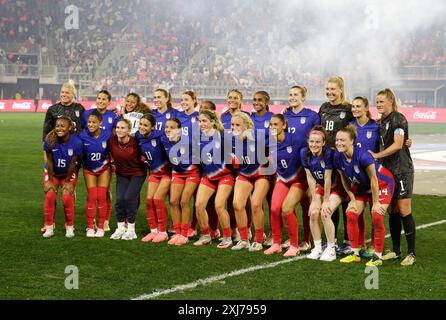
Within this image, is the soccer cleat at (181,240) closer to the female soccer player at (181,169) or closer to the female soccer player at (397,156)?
the female soccer player at (181,169)

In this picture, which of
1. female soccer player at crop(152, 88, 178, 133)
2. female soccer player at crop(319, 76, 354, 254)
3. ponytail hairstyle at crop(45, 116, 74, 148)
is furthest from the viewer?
female soccer player at crop(152, 88, 178, 133)

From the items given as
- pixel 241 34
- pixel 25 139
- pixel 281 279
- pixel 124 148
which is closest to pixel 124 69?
pixel 241 34

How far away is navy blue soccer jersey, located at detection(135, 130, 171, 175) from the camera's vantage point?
355 inches

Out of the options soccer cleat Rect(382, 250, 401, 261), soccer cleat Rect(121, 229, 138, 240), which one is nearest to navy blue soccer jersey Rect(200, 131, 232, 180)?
soccer cleat Rect(121, 229, 138, 240)

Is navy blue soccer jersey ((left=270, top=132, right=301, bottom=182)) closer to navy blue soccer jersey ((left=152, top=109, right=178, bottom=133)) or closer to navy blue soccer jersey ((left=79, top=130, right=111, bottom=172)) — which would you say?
navy blue soccer jersey ((left=152, top=109, right=178, bottom=133))

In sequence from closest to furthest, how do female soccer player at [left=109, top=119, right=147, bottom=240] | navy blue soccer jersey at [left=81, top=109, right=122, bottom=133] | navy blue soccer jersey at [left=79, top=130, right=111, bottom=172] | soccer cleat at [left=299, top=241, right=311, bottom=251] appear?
soccer cleat at [left=299, top=241, right=311, bottom=251] < female soccer player at [left=109, top=119, right=147, bottom=240] < navy blue soccer jersey at [left=79, top=130, right=111, bottom=172] < navy blue soccer jersey at [left=81, top=109, right=122, bottom=133]

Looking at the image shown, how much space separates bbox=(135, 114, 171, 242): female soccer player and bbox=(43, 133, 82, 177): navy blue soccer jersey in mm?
695

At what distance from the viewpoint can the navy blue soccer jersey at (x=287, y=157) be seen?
27.1 feet

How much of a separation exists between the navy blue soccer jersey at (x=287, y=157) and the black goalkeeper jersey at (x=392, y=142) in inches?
35.3

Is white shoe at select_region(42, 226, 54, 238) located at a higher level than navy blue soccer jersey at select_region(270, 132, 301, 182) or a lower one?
lower

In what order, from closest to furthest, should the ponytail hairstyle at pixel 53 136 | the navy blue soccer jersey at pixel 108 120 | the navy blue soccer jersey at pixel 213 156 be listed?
the navy blue soccer jersey at pixel 213 156 → the ponytail hairstyle at pixel 53 136 → the navy blue soccer jersey at pixel 108 120

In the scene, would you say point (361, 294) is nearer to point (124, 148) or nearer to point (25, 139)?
point (124, 148)

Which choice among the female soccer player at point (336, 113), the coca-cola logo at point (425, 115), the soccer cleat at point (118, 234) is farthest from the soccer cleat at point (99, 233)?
the coca-cola logo at point (425, 115)

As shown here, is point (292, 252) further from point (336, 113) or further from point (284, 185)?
point (336, 113)
